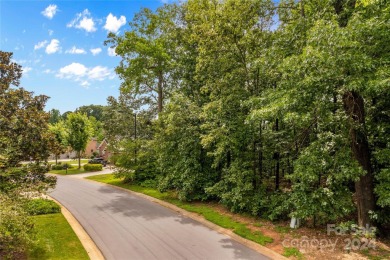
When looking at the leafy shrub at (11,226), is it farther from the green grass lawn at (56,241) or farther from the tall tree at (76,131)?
the tall tree at (76,131)

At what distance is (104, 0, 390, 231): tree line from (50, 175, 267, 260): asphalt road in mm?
2192

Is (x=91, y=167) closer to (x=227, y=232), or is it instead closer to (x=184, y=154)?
(x=184, y=154)

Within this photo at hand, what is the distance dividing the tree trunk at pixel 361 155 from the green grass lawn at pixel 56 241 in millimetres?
9630

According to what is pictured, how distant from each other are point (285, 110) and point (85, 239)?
8880mm

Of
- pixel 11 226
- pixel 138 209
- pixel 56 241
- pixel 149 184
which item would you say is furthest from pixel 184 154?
pixel 11 226

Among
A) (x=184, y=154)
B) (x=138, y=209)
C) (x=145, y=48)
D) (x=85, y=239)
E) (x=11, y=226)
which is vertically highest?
(x=145, y=48)

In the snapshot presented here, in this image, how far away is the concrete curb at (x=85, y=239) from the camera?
865 centimetres

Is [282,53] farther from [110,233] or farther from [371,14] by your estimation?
[110,233]

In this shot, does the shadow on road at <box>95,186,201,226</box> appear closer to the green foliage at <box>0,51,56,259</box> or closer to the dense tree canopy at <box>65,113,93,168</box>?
the green foliage at <box>0,51,56,259</box>

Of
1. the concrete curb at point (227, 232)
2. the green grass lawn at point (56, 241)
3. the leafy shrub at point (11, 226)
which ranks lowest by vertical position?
the green grass lawn at point (56, 241)

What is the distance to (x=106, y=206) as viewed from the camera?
14992 millimetres

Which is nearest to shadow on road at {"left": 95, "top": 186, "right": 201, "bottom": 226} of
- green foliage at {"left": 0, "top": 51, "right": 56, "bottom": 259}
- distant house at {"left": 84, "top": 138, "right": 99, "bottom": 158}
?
green foliage at {"left": 0, "top": 51, "right": 56, "bottom": 259}

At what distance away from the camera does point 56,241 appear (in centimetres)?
945

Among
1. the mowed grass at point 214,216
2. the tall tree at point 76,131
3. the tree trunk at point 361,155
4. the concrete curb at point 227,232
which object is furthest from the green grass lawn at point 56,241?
the tall tree at point 76,131
